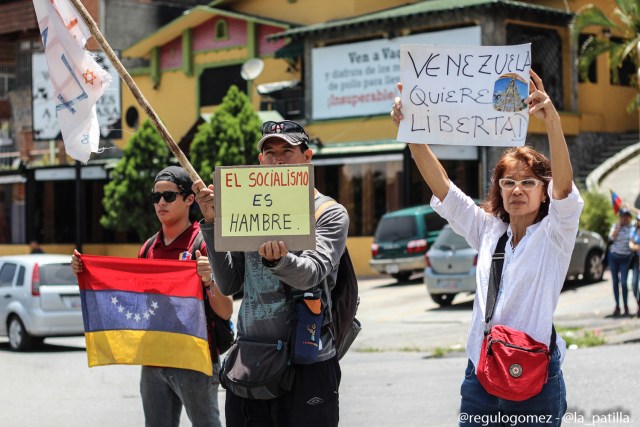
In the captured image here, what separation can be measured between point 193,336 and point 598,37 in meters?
28.2

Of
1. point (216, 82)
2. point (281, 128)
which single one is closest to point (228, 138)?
point (216, 82)

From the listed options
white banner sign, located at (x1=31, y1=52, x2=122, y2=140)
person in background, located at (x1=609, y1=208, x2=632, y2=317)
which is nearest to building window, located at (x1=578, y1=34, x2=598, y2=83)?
white banner sign, located at (x1=31, y1=52, x2=122, y2=140)

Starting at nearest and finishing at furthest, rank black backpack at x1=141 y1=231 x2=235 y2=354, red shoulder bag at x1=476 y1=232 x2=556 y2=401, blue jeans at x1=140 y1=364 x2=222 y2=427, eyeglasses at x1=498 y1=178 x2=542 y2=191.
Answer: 1. red shoulder bag at x1=476 y1=232 x2=556 y2=401
2. eyeglasses at x1=498 y1=178 x2=542 y2=191
3. blue jeans at x1=140 y1=364 x2=222 y2=427
4. black backpack at x1=141 y1=231 x2=235 y2=354

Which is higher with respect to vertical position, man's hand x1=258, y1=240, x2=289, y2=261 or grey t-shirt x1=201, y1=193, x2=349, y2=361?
man's hand x1=258, y1=240, x2=289, y2=261

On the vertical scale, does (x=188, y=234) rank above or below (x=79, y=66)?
below

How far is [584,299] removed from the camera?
2139cm

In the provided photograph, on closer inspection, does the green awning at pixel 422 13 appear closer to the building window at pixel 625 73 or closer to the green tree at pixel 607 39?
the green tree at pixel 607 39

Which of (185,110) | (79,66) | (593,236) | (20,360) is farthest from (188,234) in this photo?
(185,110)

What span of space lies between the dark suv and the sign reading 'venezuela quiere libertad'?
21906 mm

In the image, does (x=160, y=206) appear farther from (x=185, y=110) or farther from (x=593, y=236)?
(x=185, y=110)

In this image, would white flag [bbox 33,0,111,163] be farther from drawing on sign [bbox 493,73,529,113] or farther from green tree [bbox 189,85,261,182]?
green tree [bbox 189,85,261,182]

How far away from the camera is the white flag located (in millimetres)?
6457

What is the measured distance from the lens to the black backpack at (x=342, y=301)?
17.5 ft

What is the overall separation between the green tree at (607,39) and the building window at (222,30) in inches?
492
